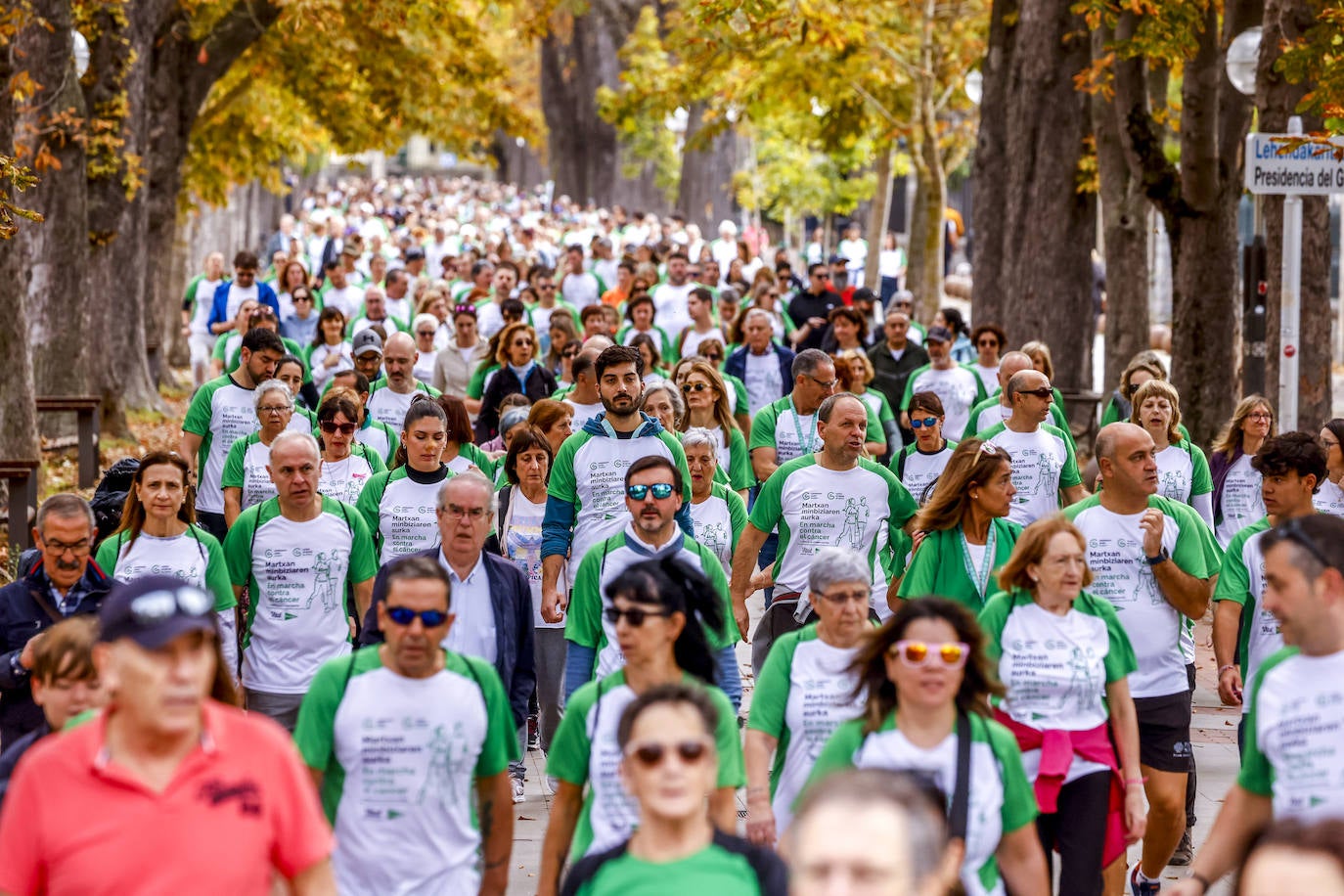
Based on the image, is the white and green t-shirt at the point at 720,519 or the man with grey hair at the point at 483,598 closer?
the man with grey hair at the point at 483,598

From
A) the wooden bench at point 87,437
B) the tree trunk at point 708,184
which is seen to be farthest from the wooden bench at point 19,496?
the tree trunk at point 708,184

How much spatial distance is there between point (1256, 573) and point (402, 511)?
147 inches

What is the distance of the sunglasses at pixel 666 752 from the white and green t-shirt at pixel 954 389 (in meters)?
9.61

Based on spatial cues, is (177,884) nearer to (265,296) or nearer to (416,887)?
(416,887)

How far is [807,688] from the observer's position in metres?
6.30

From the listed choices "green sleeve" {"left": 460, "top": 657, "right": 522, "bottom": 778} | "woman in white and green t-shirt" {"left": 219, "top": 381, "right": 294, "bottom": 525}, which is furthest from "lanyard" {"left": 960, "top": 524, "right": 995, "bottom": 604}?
"woman in white and green t-shirt" {"left": 219, "top": 381, "right": 294, "bottom": 525}

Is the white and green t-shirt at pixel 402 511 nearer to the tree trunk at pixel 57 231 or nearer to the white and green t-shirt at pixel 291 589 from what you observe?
the white and green t-shirt at pixel 291 589

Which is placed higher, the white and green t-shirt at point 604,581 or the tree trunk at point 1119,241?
the tree trunk at point 1119,241

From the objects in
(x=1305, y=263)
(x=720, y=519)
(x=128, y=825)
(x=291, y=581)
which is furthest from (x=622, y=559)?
(x=1305, y=263)

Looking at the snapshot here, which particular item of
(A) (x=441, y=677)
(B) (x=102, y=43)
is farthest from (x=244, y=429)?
(B) (x=102, y=43)

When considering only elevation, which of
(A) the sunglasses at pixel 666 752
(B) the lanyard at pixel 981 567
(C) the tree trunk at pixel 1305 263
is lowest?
(A) the sunglasses at pixel 666 752

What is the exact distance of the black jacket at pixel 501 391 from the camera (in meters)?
13.3

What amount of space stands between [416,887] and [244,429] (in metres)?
6.20

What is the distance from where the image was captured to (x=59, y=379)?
19.9 m
